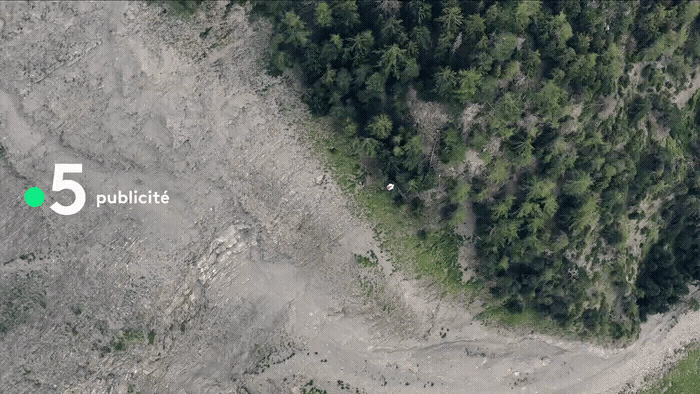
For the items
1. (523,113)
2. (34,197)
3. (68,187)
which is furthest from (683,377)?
(34,197)

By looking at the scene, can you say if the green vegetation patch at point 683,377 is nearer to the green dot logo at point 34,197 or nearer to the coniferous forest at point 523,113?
the coniferous forest at point 523,113

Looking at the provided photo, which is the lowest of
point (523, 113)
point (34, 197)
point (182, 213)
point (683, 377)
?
point (683, 377)

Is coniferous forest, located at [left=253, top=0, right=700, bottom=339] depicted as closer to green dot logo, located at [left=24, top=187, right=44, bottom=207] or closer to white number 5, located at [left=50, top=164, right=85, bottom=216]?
white number 5, located at [left=50, top=164, right=85, bottom=216]

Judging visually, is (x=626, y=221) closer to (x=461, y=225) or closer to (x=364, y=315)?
(x=461, y=225)

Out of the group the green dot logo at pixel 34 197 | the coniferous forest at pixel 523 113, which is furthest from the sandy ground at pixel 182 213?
the coniferous forest at pixel 523 113

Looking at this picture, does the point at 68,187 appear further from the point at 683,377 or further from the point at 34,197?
the point at 683,377

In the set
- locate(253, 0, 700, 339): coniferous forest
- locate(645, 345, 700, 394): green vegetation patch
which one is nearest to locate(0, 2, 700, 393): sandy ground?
locate(253, 0, 700, 339): coniferous forest

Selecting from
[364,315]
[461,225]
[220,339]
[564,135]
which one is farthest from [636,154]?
[220,339]
